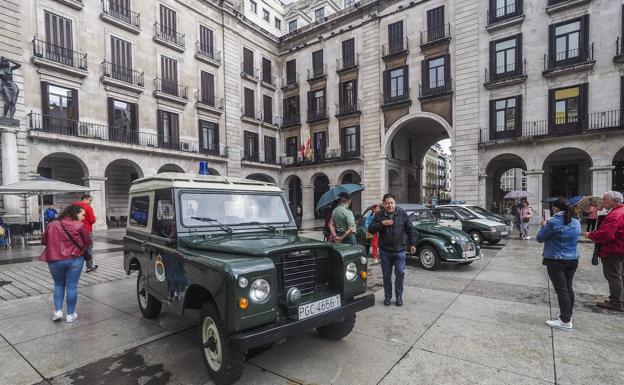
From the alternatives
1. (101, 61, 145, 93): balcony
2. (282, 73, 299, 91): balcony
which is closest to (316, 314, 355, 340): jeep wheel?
(101, 61, 145, 93): balcony

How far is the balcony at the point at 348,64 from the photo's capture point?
27.0 m

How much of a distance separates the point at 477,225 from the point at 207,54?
23.6 m

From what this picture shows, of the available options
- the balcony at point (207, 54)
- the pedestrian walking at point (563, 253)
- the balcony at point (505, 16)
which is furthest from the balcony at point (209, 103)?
the pedestrian walking at point (563, 253)

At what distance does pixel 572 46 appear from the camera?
19.2 m

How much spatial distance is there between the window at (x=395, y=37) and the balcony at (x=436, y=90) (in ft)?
12.6

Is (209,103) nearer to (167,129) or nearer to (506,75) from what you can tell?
(167,129)

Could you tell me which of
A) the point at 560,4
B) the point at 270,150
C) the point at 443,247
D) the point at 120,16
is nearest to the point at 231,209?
the point at 443,247

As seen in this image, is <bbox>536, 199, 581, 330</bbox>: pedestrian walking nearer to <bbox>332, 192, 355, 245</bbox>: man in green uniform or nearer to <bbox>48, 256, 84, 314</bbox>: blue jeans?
<bbox>332, 192, 355, 245</bbox>: man in green uniform

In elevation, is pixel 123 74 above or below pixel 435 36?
below

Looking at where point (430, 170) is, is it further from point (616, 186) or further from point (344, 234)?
point (344, 234)

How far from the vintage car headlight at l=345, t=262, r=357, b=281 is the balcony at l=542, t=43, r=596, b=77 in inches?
891

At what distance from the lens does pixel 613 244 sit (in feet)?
16.5

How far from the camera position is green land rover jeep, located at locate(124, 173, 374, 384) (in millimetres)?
2980

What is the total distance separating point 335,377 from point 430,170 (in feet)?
256
